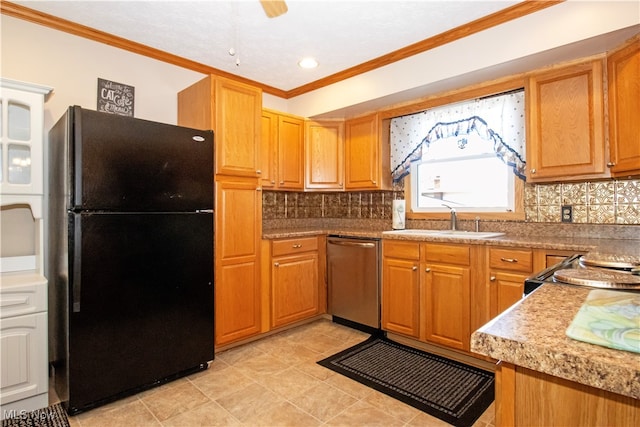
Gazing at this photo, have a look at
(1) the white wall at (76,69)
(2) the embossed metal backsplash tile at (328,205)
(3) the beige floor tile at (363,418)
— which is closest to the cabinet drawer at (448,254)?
(2) the embossed metal backsplash tile at (328,205)

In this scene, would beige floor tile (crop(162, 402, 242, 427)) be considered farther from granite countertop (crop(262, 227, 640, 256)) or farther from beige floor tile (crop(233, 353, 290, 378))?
granite countertop (crop(262, 227, 640, 256))

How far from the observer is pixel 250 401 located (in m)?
2.05

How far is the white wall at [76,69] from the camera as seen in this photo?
7.48 feet

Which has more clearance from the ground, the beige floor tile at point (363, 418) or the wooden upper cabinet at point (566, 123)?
the wooden upper cabinet at point (566, 123)

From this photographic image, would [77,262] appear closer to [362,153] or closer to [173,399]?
[173,399]

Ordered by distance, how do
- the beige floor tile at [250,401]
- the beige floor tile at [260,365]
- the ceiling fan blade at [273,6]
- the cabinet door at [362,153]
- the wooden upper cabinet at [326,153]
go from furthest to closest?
the wooden upper cabinet at [326,153]
the cabinet door at [362,153]
the beige floor tile at [260,365]
the beige floor tile at [250,401]
the ceiling fan blade at [273,6]

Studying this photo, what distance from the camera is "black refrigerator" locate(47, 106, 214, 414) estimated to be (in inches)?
74.0

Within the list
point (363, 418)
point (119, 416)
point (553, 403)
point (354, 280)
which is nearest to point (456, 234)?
point (354, 280)

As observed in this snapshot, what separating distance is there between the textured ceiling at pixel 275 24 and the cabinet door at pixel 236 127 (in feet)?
1.15

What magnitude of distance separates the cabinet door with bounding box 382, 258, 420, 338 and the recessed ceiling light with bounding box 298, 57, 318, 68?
71.9 inches

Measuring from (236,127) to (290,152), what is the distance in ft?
2.85

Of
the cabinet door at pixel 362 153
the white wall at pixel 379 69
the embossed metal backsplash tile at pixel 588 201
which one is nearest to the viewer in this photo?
the white wall at pixel 379 69

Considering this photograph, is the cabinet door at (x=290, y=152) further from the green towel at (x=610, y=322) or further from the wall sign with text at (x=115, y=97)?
the green towel at (x=610, y=322)

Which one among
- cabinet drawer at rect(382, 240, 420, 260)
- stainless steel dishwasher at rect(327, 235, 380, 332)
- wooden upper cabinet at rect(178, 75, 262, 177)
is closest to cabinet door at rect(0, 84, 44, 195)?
wooden upper cabinet at rect(178, 75, 262, 177)
